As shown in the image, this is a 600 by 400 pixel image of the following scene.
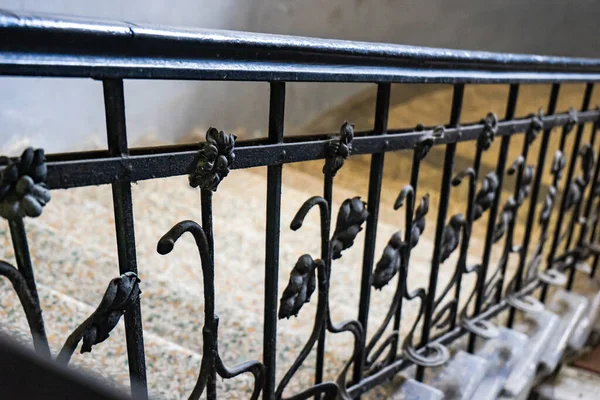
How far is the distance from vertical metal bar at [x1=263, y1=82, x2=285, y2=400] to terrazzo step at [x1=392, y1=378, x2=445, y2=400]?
0.46 meters

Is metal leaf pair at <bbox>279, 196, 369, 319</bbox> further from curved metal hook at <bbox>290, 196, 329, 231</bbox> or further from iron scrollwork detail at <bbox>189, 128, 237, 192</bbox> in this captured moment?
iron scrollwork detail at <bbox>189, 128, 237, 192</bbox>

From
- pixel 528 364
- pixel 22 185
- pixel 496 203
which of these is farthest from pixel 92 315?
pixel 528 364

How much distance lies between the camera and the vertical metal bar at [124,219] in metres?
0.56

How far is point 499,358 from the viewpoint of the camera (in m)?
1.59

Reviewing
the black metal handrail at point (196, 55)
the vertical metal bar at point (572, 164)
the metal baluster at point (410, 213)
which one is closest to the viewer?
the black metal handrail at point (196, 55)

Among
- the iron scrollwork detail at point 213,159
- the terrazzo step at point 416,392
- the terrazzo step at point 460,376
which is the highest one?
the iron scrollwork detail at point 213,159

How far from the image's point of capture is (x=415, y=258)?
271 centimetres

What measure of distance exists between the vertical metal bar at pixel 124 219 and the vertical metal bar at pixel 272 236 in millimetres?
217

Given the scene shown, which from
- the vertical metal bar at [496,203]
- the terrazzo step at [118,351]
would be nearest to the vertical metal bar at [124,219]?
the terrazzo step at [118,351]

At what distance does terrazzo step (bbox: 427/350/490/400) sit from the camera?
1.36 metres

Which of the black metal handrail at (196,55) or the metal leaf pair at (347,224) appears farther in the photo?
the metal leaf pair at (347,224)

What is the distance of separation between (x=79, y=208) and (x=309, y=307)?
3.50 ft

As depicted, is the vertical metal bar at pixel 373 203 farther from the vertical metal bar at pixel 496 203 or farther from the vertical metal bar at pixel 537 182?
the vertical metal bar at pixel 537 182

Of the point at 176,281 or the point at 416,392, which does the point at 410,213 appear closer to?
the point at 416,392
